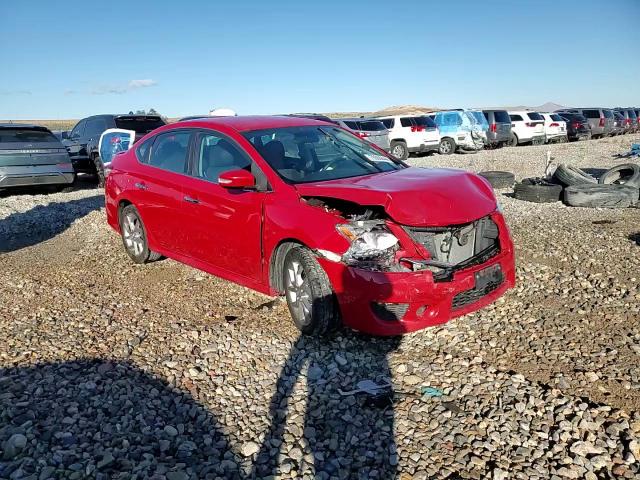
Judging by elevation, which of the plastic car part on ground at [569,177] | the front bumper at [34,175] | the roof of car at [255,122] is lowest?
the plastic car part on ground at [569,177]

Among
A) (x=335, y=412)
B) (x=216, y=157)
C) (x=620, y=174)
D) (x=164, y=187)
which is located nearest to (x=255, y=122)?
(x=216, y=157)

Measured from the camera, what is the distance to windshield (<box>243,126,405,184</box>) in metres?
Answer: 4.62

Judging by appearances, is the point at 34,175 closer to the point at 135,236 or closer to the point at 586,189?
the point at 135,236

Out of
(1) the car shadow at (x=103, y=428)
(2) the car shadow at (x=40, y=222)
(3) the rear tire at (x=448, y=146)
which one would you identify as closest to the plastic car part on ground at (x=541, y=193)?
(2) the car shadow at (x=40, y=222)

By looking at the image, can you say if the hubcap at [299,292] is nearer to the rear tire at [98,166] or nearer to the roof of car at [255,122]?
the roof of car at [255,122]

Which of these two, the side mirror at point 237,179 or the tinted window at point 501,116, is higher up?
the tinted window at point 501,116

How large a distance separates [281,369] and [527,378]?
164 cm

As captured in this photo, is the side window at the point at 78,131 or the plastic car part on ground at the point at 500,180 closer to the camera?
the plastic car part on ground at the point at 500,180

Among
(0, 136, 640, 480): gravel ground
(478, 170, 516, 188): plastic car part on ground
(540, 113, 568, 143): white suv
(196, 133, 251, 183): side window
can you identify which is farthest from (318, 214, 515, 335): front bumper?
(540, 113, 568, 143): white suv

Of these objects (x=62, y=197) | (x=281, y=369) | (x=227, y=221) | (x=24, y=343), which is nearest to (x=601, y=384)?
(x=281, y=369)

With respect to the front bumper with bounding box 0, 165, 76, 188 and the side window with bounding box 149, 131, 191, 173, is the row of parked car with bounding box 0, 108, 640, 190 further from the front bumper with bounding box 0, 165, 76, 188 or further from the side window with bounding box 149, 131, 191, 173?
the side window with bounding box 149, 131, 191, 173

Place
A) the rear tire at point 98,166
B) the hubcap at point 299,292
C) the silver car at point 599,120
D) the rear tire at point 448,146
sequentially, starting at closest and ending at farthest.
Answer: the hubcap at point 299,292
the rear tire at point 98,166
the rear tire at point 448,146
the silver car at point 599,120

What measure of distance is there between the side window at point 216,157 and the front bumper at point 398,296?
139 cm

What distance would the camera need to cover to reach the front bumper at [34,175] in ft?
36.1
